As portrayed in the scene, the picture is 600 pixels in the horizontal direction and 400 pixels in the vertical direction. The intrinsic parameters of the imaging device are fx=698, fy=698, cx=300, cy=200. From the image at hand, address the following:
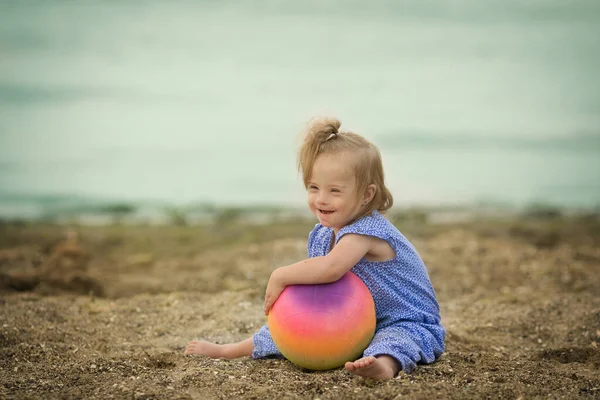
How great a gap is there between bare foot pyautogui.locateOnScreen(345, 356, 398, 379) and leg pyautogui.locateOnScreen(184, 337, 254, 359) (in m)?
1.24

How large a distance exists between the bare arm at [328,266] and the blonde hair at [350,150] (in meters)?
0.31

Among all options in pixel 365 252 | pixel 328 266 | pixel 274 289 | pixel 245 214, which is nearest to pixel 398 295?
pixel 365 252

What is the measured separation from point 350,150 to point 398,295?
111cm

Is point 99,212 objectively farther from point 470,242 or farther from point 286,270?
point 286,270

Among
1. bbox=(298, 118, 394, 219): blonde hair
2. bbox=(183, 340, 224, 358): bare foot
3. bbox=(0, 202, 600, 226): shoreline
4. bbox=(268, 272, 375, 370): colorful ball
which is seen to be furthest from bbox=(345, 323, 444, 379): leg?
bbox=(0, 202, 600, 226): shoreline

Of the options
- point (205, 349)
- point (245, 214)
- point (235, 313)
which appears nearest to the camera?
point (205, 349)

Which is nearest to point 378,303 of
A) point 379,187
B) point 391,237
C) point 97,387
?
point 391,237

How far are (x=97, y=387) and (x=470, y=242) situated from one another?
813cm

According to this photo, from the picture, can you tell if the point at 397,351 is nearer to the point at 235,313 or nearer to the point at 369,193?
the point at 369,193

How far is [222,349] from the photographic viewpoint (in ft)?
17.8

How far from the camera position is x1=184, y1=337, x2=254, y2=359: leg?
5397mm

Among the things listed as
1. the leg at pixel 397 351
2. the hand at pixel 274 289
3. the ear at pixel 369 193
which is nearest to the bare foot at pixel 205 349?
the hand at pixel 274 289

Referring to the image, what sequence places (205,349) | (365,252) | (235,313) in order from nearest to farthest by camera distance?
(365,252)
(205,349)
(235,313)

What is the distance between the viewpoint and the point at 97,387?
436 centimetres
